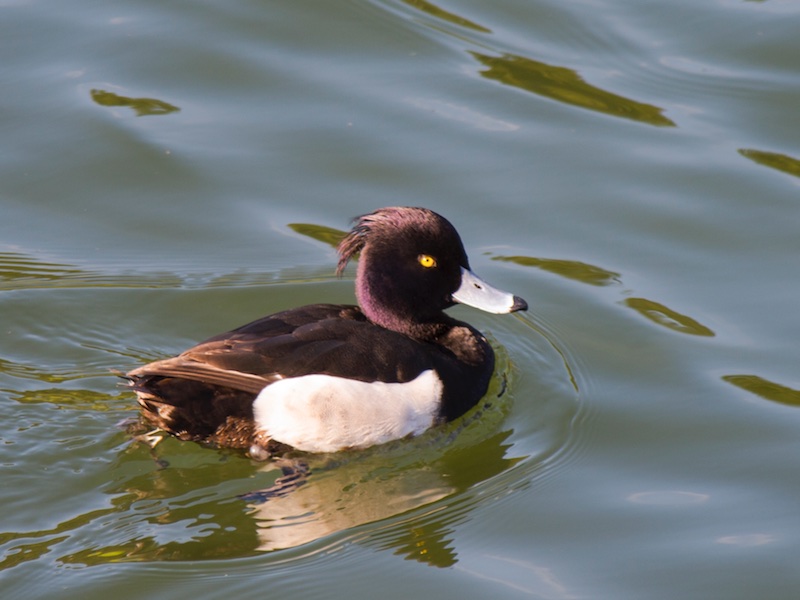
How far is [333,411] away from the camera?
6004 millimetres

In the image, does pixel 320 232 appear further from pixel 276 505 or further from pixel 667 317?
pixel 276 505

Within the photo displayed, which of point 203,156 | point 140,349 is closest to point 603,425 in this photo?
point 140,349

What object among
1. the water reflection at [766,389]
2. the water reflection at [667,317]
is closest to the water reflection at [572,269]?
the water reflection at [667,317]

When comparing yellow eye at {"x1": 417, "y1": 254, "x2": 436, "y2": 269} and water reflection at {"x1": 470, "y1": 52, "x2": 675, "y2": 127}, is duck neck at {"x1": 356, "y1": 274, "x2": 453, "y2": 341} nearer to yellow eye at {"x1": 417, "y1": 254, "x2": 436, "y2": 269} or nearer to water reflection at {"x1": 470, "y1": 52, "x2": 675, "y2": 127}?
yellow eye at {"x1": 417, "y1": 254, "x2": 436, "y2": 269}

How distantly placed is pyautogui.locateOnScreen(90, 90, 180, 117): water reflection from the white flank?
3.95m

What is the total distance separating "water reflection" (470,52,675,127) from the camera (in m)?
9.34

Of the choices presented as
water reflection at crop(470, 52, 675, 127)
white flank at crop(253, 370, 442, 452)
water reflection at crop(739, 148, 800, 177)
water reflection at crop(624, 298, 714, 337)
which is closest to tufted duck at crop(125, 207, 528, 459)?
white flank at crop(253, 370, 442, 452)

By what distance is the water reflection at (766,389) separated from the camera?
658 cm

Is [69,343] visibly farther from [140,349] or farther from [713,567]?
[713,567]

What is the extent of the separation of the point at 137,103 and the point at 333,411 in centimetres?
419

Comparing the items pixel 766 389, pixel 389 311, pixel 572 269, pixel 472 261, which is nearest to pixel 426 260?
pixel 389 311

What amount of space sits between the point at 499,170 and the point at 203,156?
2.07 m

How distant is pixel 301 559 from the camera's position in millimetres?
5328

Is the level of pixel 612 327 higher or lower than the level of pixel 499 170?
lower
